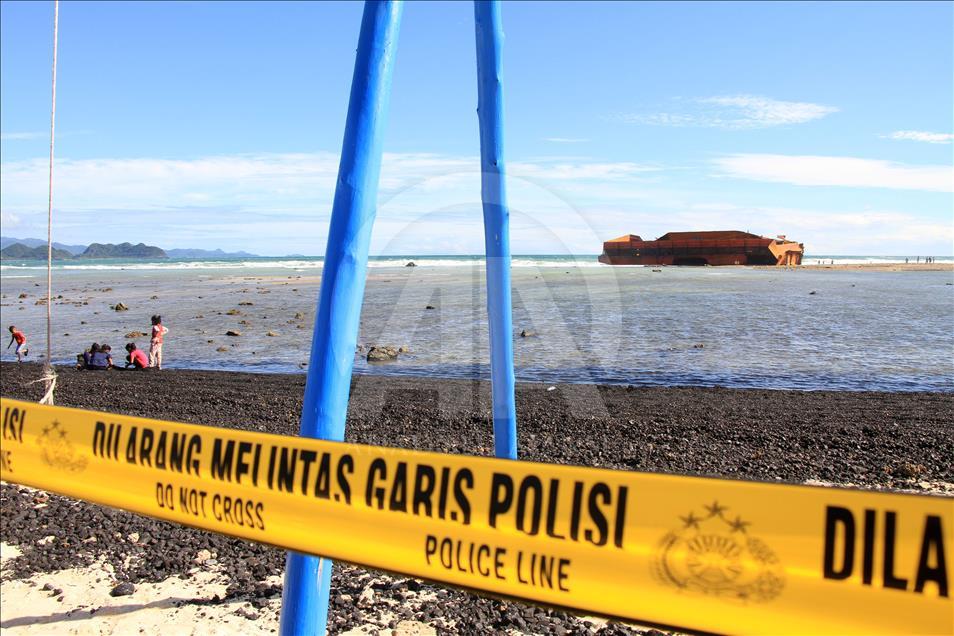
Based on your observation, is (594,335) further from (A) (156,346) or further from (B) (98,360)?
(B) (98,360)

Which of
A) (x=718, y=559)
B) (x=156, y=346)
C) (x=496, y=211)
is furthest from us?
(x=156, y=346)

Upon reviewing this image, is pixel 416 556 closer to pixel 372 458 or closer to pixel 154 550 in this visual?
pixel 372 458

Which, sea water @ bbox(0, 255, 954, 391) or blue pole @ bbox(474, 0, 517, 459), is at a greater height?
blue pole @ bbox(474, 0, 517, 459)

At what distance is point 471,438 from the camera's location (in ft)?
35.6

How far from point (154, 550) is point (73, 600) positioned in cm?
93

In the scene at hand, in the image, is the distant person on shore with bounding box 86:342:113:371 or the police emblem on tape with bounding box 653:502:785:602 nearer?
the police emblem on tape with bounding box 653:502:785:602

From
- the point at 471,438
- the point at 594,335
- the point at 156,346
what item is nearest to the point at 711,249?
the point at 594,335

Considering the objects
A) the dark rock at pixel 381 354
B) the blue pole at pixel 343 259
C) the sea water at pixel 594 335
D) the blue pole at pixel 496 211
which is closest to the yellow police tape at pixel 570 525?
the blue pole at pixel 343 259

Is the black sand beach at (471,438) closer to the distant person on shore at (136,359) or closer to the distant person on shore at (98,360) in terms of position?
the distant person on shore at (98,360)

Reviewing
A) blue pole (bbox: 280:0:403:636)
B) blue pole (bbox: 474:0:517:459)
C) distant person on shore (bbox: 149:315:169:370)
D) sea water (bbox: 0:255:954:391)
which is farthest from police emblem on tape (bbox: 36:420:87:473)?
distant person on shore (bbox: 149:315:169:370)

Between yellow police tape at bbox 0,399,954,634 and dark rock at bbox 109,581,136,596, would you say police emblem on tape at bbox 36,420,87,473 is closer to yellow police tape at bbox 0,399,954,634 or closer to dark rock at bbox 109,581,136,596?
yellow police tape at bbox 0,399,954,634

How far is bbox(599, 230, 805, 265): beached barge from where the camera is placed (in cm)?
7088

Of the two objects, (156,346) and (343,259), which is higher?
(343,259)

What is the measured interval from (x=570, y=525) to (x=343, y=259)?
2099 millimetres
